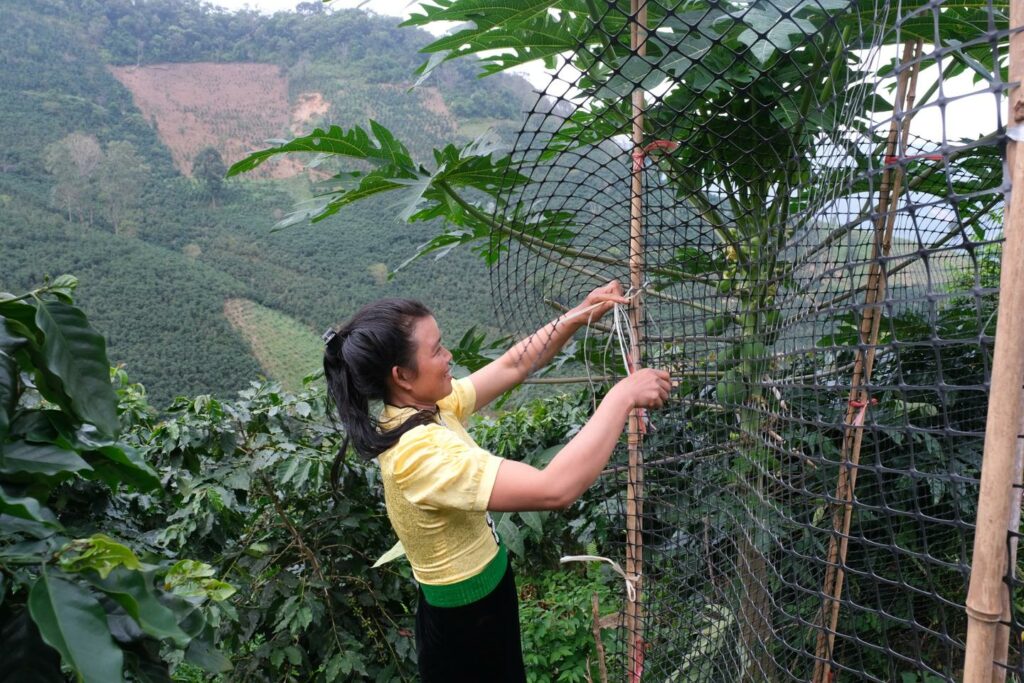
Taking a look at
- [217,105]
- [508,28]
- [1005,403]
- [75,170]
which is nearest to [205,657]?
[1005,403]

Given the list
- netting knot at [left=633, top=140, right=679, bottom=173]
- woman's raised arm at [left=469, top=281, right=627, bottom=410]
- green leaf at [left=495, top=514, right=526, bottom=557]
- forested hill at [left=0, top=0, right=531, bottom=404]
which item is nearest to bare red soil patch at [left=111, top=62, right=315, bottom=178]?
forested hill at [left=0, top=0, right=531, bottom=404]

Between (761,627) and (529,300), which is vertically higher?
(529,300)

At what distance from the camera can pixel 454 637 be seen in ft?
3.69

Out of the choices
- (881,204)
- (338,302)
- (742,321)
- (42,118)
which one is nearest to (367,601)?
(742,321)

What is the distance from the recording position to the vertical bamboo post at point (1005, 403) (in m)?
0.60

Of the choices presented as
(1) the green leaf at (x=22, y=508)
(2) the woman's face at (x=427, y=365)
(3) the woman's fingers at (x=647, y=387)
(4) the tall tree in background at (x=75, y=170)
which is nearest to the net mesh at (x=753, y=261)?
(3) the woman's fingers at (x=647, y=387)

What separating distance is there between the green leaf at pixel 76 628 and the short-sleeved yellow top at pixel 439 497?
0.43m

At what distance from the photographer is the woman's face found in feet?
3.62

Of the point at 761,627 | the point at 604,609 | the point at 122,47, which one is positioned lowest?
the point at 604,609

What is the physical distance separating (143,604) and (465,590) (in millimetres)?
536

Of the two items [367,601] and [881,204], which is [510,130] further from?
[367,601]

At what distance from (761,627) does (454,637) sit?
59 centimetres

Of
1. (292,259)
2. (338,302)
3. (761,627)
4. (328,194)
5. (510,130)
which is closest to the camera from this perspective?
(510,130)

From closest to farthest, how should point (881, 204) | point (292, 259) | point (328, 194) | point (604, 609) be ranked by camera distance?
point (881, 204) → point (328, 194) → point (604, 609) → point (292, 259)
